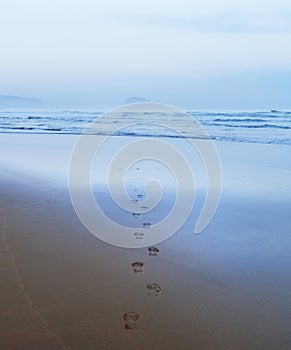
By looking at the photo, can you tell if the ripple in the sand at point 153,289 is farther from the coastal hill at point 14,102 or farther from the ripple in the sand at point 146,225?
the coastal hill at point 14,102

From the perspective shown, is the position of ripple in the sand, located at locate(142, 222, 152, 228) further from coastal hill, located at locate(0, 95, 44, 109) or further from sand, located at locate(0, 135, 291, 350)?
coastal hill, located at locate(0, 95, 44, 109)

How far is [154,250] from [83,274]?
3.15 feet

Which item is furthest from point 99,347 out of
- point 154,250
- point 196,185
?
point 196,185

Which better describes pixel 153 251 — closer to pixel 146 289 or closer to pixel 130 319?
pixel 146 289

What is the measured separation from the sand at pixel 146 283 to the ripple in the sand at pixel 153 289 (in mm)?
22

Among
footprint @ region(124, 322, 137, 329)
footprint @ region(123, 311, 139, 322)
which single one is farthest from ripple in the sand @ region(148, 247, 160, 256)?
footprint @ region(124, 322, 137, 329)

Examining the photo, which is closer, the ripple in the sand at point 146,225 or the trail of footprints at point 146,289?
the trail of footprints at point 146,289

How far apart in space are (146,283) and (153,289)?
128mm

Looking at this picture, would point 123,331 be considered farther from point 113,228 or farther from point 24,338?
point 113,228

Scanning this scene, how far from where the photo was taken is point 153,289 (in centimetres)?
338

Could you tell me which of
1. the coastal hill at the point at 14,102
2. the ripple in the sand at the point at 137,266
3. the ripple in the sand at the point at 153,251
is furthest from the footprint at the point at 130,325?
the coastal hill at the point at 14,102

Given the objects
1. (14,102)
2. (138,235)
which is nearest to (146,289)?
(138,235)

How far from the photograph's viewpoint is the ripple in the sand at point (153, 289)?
10.8 feet

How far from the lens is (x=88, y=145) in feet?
46.0
